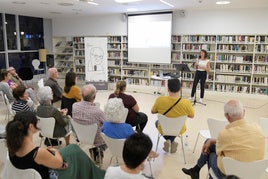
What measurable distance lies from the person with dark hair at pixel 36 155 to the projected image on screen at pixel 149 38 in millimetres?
7028

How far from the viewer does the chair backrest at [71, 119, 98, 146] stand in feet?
9.96

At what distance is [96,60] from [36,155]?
783 centimetres

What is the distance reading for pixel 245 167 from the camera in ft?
6.91

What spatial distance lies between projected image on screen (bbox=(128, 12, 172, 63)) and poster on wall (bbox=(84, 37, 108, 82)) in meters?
1.04

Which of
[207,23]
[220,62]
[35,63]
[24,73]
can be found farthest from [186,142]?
[35,63]

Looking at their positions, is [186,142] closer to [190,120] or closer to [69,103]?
[190,120]

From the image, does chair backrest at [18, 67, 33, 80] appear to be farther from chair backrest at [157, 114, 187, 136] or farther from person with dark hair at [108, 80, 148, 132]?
chair backrest at [157, 114, 187, 136]

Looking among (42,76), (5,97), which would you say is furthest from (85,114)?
(42,76)

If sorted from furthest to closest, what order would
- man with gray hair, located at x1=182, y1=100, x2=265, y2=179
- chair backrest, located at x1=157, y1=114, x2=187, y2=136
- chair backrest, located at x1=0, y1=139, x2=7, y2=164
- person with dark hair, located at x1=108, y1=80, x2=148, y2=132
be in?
person with dark hair, located at x1=108, y1=80, x2=148, y2=132 → chair backrest, located at x1=157, y1=114, x2=187, y2=136 → chair backrest, located at x1=0, y1=139, x2=7, y2=164 → man with gray hair, located at x1=182, y1=100, x2=265, y2=179

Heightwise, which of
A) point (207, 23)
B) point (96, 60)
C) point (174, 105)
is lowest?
point (174, 105)

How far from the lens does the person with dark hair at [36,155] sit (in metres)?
1.93

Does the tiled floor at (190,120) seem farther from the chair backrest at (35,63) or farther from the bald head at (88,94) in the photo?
the chair backrest at (35,63)

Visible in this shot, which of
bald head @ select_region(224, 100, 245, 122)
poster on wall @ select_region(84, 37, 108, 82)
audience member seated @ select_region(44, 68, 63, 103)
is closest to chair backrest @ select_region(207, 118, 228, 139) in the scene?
bald head @ select_region(224, 100, 245, 122)

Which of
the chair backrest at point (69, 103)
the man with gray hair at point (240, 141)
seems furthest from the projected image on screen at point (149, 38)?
the man with gray hair at point (240, 141)
